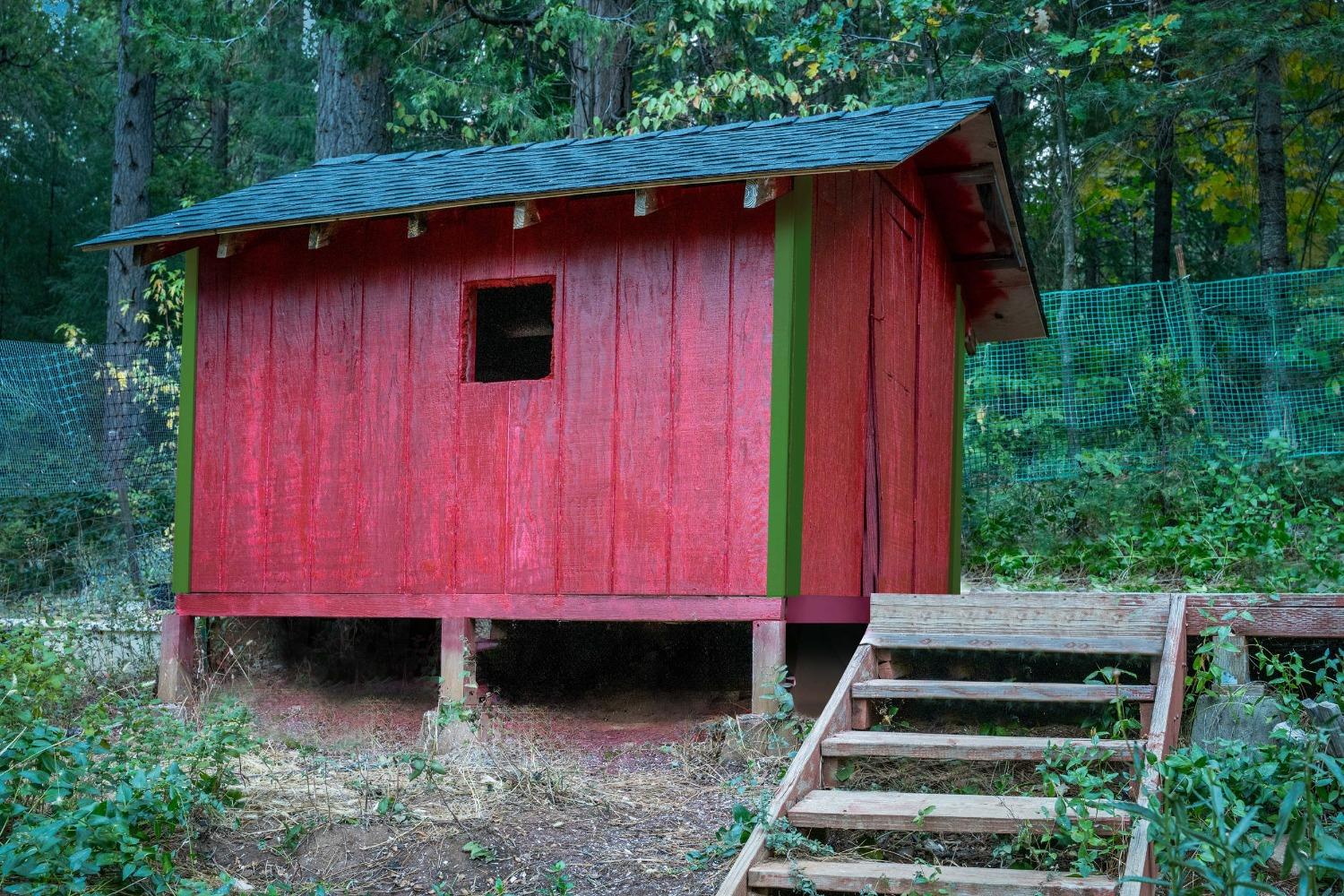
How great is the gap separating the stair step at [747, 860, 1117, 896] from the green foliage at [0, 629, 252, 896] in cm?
179

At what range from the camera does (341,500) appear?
24.5 ft

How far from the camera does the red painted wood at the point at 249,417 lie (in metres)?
7.72

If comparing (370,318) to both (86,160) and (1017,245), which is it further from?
(86,160)

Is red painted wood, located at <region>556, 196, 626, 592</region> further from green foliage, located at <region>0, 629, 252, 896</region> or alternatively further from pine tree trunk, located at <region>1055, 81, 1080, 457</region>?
pine tree trunk, located at <region>1055, 81, 1080, 457</region>

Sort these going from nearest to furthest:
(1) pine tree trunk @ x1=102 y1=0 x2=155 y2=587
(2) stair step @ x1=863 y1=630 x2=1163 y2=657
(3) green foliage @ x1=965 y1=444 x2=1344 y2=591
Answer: (2) stair step @ x1=863 y1=630 x2=1163 y2=657
(3) green foliage @ x1=965 y1=444 x2=1344 y2=591
(1) pine tree trunk @ x1=102 y1=0 x2=155 y2=587

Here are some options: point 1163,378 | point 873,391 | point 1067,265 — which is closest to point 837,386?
point 873,391

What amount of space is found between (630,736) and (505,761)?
1.04m

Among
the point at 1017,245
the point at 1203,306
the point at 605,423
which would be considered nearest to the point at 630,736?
the point at 605,423

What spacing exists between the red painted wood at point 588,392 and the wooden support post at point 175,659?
2598 millimetres

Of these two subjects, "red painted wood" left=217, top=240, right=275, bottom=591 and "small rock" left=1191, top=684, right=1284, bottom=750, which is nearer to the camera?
"small rock" left=1191, top=684, right=1284, bottom=750

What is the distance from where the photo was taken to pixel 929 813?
4555mm

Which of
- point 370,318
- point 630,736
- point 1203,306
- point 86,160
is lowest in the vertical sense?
point 630,736

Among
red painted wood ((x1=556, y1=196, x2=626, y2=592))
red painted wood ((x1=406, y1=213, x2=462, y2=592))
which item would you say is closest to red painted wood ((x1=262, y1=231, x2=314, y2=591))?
red painted wood ((x1=406, y1=213, x2=462, y2=592))

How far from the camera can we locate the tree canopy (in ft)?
44.0
